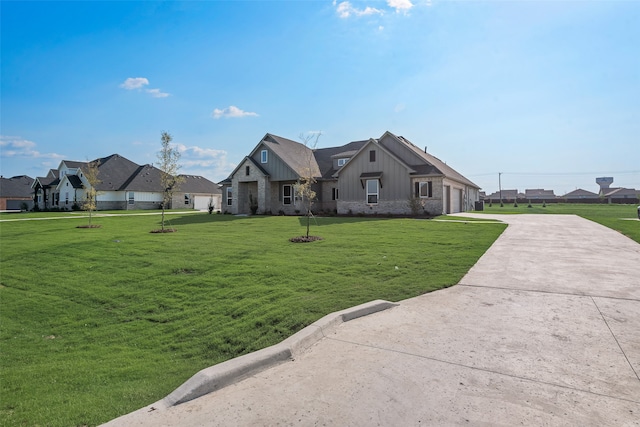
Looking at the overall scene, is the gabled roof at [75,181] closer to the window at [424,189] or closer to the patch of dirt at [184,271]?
the window at [424,189]

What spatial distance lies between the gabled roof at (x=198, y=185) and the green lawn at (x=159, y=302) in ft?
137

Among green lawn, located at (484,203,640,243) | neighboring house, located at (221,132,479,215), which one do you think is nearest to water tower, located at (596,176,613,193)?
green lawn, located at (484,203,640,243)

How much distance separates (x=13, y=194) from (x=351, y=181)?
64163mm

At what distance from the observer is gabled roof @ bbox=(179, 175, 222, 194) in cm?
5391

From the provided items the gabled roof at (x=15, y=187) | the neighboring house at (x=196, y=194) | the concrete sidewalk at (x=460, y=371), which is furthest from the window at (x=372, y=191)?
the gabled roof at (x=15, y=187)

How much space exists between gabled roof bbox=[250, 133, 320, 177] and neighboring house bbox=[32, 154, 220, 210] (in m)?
22.3

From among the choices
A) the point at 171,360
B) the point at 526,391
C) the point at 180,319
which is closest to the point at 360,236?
the point at 180,319

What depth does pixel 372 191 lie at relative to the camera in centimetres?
A: 2853

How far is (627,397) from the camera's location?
3207 mm

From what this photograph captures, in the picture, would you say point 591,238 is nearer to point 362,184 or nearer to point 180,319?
point 180,319

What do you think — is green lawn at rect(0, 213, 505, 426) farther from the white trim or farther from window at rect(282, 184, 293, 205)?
window at rect(282, 184, 293, 205)

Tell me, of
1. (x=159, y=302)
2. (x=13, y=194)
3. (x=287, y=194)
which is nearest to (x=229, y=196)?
(x=287, y=194)

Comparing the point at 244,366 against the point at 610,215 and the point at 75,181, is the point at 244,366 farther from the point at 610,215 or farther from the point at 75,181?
the point at 75,181

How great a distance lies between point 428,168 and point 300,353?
24890mm
